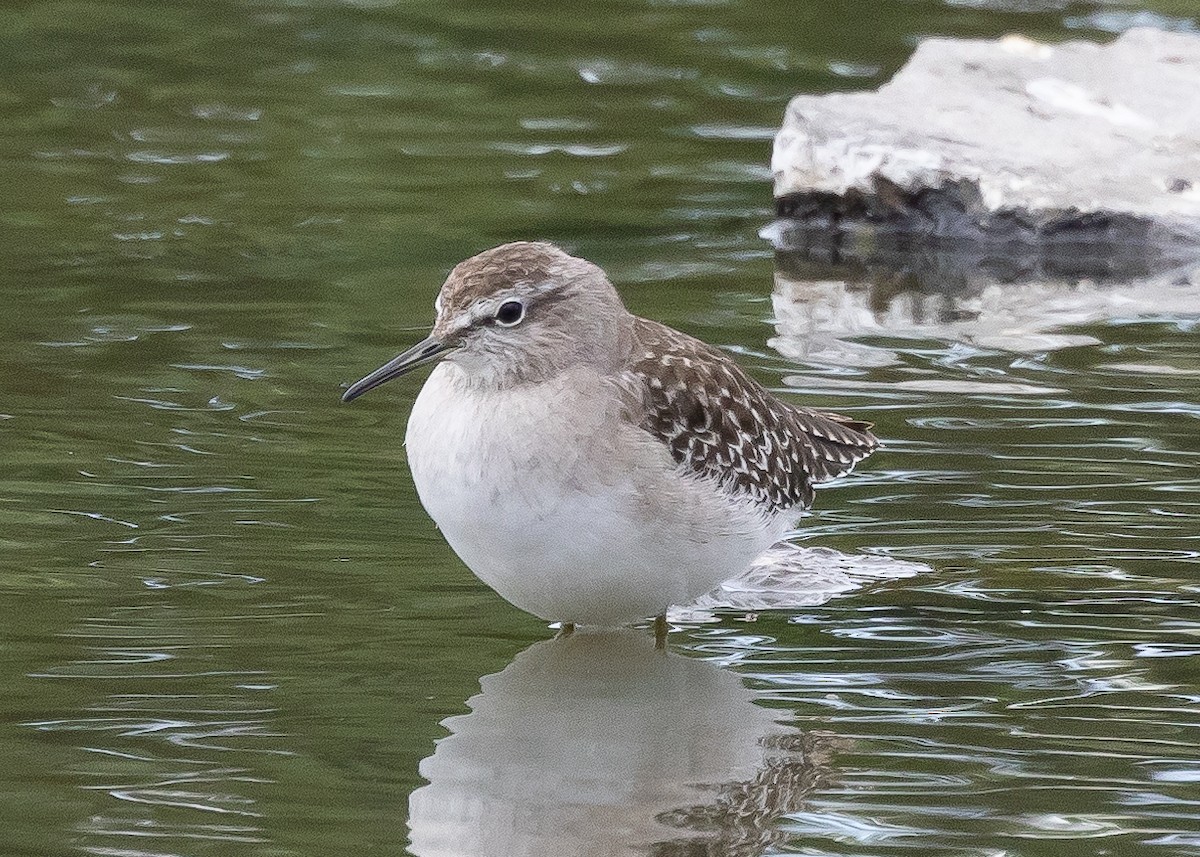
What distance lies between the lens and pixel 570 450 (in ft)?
27.3

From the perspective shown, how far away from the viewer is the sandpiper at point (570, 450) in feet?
27.2

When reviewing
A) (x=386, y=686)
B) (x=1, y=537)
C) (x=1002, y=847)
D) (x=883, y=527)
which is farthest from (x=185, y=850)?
(x=883, y=527)

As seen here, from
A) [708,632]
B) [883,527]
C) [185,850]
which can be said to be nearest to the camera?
[185,850]

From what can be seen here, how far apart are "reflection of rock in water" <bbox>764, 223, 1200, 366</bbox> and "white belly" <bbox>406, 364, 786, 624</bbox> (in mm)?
4033

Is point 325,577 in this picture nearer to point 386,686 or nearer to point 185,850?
point 386,686

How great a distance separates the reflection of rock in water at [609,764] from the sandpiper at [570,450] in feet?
0.89

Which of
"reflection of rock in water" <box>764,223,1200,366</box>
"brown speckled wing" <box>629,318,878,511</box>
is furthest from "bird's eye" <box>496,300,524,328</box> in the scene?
"reflection of rock in water" <box>764,223,1200,366</box>

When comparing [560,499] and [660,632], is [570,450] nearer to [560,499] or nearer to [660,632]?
[560,499]

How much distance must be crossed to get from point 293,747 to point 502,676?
1079mm

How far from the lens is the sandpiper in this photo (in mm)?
8289

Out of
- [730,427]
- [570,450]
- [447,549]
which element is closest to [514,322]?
[570,450]

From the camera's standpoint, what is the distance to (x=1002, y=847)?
7109 millimetres

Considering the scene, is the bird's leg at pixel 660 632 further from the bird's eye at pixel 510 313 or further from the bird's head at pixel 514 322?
the bird's eye at pixel 510 313

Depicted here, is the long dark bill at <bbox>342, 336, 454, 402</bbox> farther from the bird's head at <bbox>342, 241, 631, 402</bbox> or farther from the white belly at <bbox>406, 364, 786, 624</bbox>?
the white belly at <bbox>406, 364, 786, 624</bbox>
